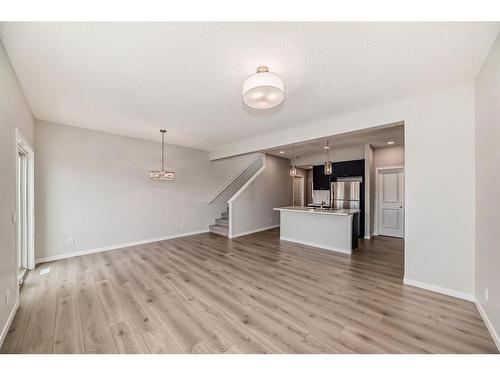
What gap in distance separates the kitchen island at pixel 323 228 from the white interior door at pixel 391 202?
1855 millimetres

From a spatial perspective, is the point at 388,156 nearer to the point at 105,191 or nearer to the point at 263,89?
the point at 263,89

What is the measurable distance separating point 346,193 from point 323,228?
219 centimetres

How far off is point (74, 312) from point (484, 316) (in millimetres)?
4379

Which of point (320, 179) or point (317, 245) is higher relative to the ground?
point (320, 179)

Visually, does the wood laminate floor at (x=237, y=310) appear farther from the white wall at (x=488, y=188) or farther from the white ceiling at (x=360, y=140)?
the white ceiling at (x=360, y=140)

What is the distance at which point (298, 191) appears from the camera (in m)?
8.71

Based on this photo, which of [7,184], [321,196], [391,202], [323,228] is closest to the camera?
[7,184]

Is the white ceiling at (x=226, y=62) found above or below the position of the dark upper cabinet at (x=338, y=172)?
above

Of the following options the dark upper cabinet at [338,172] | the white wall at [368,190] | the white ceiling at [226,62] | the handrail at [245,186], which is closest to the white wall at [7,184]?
the white ceiling at [226,62]

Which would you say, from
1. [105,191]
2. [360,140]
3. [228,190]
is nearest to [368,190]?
[360,140]

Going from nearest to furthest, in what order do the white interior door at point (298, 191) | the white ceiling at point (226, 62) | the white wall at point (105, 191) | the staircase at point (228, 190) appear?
the white ceiling at point (226, 62) → the white wall at point (105, 191) → the staircase at point (228, 190) → the white interior door at point (298, 191)

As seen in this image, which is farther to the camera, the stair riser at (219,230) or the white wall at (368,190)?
the stair riser at (219,230)

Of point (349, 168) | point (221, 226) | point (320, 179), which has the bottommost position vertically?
point (221, 226)

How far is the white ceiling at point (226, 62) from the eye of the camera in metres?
1.62
